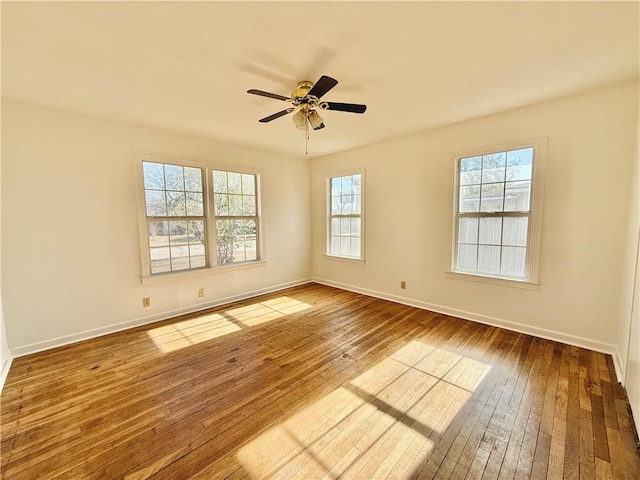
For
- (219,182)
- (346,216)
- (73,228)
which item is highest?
(219,182)

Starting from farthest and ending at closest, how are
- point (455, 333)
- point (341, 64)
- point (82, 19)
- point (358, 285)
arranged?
1. point (358, 285)
2. point (455, 333)
3. point (341, 64)
4. point (82, 19)

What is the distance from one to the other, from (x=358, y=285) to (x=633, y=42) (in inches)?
153

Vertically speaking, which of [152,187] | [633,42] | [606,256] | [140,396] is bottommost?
[140,396]

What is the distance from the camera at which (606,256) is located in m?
2.53

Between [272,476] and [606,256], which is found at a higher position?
[606,256]

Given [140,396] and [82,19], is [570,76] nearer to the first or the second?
[82,19]

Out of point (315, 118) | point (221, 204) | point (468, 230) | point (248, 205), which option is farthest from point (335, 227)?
point (315, 118)

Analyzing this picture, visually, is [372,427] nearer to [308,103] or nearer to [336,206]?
[308,103]

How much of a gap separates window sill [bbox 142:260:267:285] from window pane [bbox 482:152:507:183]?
3519mm

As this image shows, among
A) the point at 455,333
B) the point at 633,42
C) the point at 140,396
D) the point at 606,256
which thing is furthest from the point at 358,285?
the point at 633,42

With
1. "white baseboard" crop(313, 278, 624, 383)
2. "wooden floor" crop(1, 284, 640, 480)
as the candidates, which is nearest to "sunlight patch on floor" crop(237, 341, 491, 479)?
"wooden floor" crop(1, 284, 640, 480)

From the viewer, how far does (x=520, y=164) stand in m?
2.99

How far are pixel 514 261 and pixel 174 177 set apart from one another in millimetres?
4423

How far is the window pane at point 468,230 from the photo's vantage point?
3.38m
